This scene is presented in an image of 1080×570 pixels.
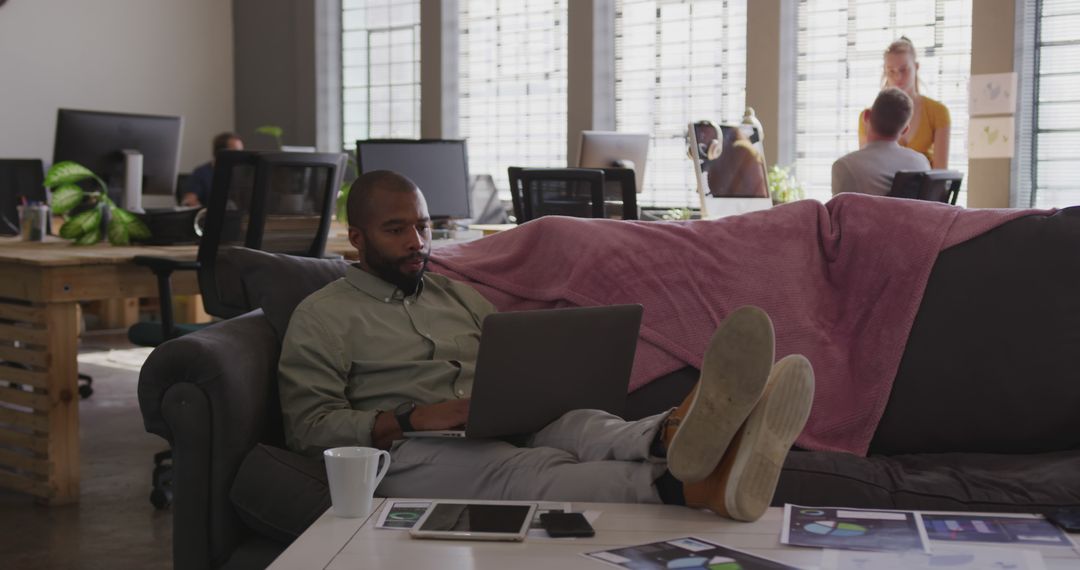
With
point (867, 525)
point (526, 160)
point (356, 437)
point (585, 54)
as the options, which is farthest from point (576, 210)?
point (526, 160)

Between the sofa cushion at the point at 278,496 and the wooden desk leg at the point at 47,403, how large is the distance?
5.89ft

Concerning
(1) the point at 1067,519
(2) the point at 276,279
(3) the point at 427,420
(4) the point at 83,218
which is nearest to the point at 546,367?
(3) the point at 427,420

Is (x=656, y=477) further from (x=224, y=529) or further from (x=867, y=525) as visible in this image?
(x=224, y=529)

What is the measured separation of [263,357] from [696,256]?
102cm

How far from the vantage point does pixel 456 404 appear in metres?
2.15

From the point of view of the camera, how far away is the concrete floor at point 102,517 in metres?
3.07

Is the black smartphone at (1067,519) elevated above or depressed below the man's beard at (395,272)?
below

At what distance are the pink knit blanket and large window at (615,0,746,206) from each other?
18.0 ft

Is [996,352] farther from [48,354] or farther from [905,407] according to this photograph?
[48,354]

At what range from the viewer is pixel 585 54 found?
8.55 meters

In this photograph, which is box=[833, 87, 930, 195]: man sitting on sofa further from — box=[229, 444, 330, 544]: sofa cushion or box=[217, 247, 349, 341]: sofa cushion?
box=[229, 444, 330, 544]: sofa cushion

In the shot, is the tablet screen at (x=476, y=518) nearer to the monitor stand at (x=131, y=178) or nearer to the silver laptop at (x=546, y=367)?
the silver laptop at (x=546, y=367)

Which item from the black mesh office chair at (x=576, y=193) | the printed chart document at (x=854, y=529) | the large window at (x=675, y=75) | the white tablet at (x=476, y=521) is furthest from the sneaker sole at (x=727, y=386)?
the large window at (x=675, y=75)

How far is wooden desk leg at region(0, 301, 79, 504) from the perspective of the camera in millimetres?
3602
